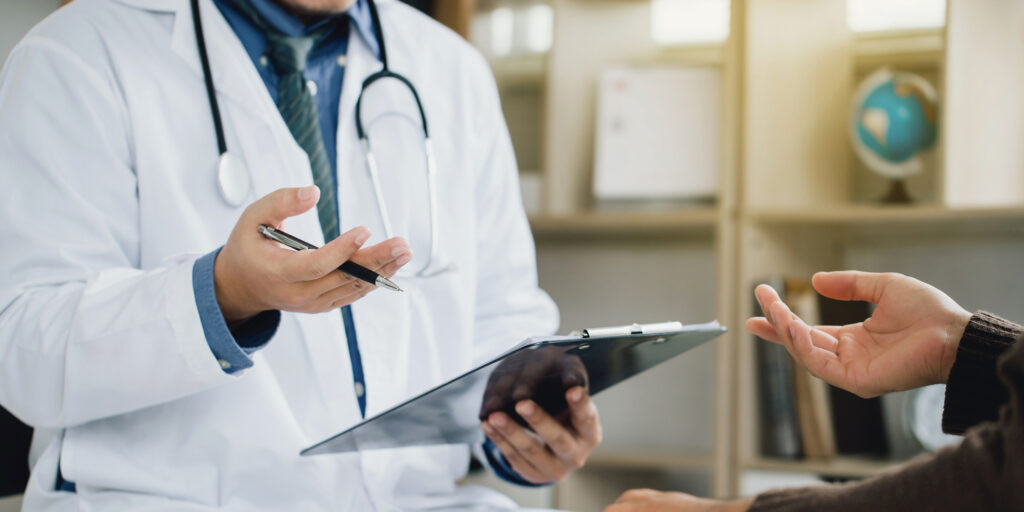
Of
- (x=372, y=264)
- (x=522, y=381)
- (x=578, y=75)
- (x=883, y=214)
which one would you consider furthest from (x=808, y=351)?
(x=578, y=75)

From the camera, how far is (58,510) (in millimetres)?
869

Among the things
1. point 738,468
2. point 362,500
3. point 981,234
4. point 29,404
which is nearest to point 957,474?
point 362,500

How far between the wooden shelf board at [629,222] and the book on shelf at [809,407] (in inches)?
8.3

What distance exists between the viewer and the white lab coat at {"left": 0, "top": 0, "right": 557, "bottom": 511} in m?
0.83

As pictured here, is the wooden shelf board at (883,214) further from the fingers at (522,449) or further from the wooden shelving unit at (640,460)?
the fingers at (522,449)

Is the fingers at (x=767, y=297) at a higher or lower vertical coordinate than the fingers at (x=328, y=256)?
lower

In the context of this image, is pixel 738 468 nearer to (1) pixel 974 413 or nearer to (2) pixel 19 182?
(1) pixel 974 413

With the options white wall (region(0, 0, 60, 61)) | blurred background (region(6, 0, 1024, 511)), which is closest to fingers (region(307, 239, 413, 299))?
white wall (region(0, 0, 60, 61))

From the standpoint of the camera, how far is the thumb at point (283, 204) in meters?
0.69

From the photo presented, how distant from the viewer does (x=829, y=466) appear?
169cm

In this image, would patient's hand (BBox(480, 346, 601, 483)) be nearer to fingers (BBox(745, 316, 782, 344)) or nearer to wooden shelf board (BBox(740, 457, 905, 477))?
fingers (BBox(745, 316, 782, 344))

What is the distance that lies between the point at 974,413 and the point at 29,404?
34.2 inches

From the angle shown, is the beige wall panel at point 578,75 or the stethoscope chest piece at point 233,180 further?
the beige wall panel at point 578,75

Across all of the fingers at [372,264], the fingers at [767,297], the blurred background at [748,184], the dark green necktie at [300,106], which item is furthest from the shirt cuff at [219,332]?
the blurred background at [748,184]
